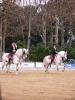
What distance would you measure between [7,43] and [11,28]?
10128 mm

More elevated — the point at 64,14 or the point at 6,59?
the point at 64,14

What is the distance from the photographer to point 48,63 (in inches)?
1254

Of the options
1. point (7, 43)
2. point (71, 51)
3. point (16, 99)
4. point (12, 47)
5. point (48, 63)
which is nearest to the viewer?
point (16, 99)

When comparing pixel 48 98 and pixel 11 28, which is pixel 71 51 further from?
pixel 48 98

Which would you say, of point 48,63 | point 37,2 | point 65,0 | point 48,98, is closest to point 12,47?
point 48,63

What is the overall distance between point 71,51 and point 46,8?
8890 millimetres

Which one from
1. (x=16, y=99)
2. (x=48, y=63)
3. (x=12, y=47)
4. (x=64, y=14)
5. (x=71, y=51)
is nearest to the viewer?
(x=16, y=99)

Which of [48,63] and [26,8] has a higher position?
[26,8]

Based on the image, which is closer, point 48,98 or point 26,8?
point 48,98

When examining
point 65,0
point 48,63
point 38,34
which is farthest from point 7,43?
point 48,63

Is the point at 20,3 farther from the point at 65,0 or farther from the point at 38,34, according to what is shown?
the point at 38,34

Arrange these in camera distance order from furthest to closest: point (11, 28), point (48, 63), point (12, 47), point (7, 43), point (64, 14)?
point (7, 43)
point (11, 28)
point (64, 14)
point (48, 63)
point (12, 47)

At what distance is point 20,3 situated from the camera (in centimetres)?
5409

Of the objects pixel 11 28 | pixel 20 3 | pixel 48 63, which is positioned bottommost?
pixel 48 63
